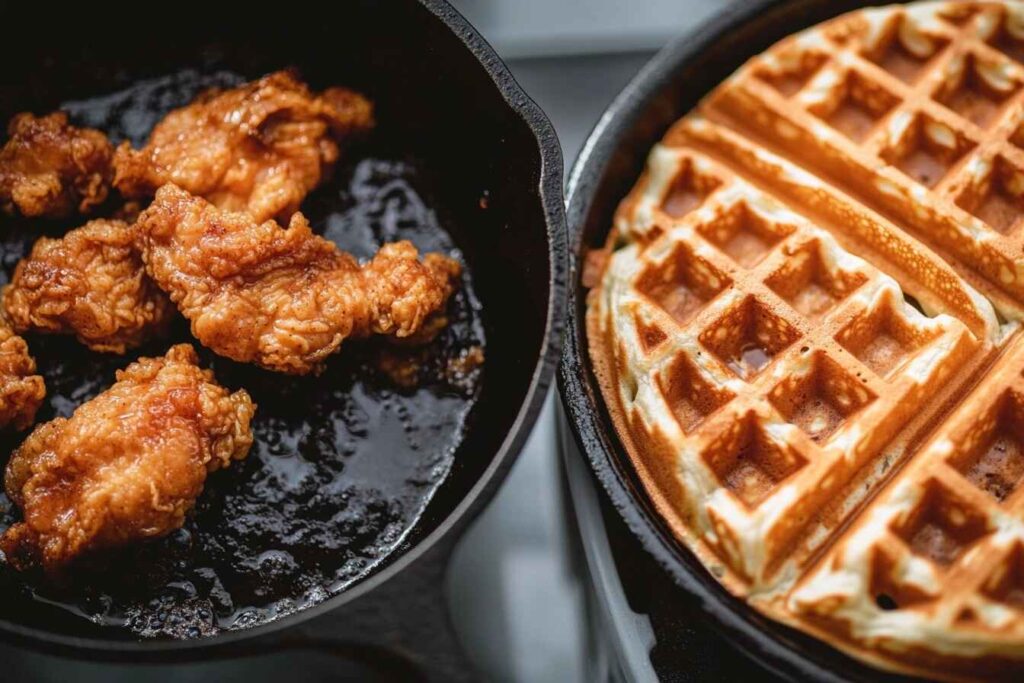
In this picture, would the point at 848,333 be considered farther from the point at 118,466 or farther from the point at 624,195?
the point at 118,466

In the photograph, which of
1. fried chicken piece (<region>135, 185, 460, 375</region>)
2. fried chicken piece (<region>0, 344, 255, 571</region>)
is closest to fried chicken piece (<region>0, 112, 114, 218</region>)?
fried chicken piece (<region>135, 185, 460, 375</region>)

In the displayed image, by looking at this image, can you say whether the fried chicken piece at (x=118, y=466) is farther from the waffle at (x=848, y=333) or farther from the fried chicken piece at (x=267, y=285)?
the waffle at (x=848, y=333)

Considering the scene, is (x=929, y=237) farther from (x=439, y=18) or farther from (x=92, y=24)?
(x=92, y=24)

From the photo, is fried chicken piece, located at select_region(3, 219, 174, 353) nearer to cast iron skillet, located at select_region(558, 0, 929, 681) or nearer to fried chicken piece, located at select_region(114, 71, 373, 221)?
fried chicken piece, located at select_region(114, 71, 373, 221)

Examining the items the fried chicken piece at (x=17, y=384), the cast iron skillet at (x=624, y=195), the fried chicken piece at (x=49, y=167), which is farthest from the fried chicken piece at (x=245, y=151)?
the cast iron skillet at (x=624, y=195)

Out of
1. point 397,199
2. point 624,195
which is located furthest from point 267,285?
point 624,195

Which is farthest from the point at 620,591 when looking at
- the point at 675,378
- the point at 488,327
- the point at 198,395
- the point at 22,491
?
the point at 22,491
